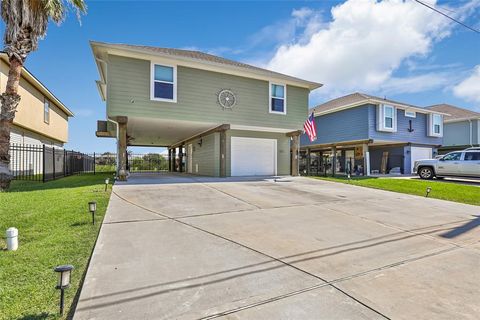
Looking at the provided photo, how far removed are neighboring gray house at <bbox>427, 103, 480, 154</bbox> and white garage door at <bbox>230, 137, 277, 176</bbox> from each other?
19412mm

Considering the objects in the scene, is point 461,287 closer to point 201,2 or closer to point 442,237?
point 442,237

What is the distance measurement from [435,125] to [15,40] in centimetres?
2654

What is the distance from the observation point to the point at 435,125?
846 inches

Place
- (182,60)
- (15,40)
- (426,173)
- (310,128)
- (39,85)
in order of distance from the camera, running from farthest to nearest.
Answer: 1. (39,85)
2. (426,173)
3. (310,128)
4. (182,60)
5. (15,40)

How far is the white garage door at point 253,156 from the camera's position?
48.8 feet

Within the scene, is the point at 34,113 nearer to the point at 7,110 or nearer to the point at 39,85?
the point at 39,85

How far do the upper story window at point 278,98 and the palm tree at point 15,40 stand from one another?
987 cm

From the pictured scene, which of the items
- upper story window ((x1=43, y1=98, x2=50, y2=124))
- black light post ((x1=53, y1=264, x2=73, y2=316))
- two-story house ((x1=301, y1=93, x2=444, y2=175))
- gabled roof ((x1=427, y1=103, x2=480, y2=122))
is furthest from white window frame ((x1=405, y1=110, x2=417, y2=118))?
upper story window ((x1=43, y1=98, x2=50, y2=124))

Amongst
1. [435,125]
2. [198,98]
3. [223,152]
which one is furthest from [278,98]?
[435,125]

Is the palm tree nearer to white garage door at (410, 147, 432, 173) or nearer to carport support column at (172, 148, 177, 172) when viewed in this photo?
carport support column at (172, 148, 177, 172)

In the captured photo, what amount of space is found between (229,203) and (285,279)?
14.6 ft

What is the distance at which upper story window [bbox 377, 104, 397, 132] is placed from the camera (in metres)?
18.4

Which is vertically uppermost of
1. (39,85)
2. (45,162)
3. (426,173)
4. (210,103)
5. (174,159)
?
(39,85)

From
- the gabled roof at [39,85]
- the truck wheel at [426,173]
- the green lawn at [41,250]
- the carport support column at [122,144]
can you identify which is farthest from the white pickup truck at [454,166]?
the gabled roof at [39,85]
